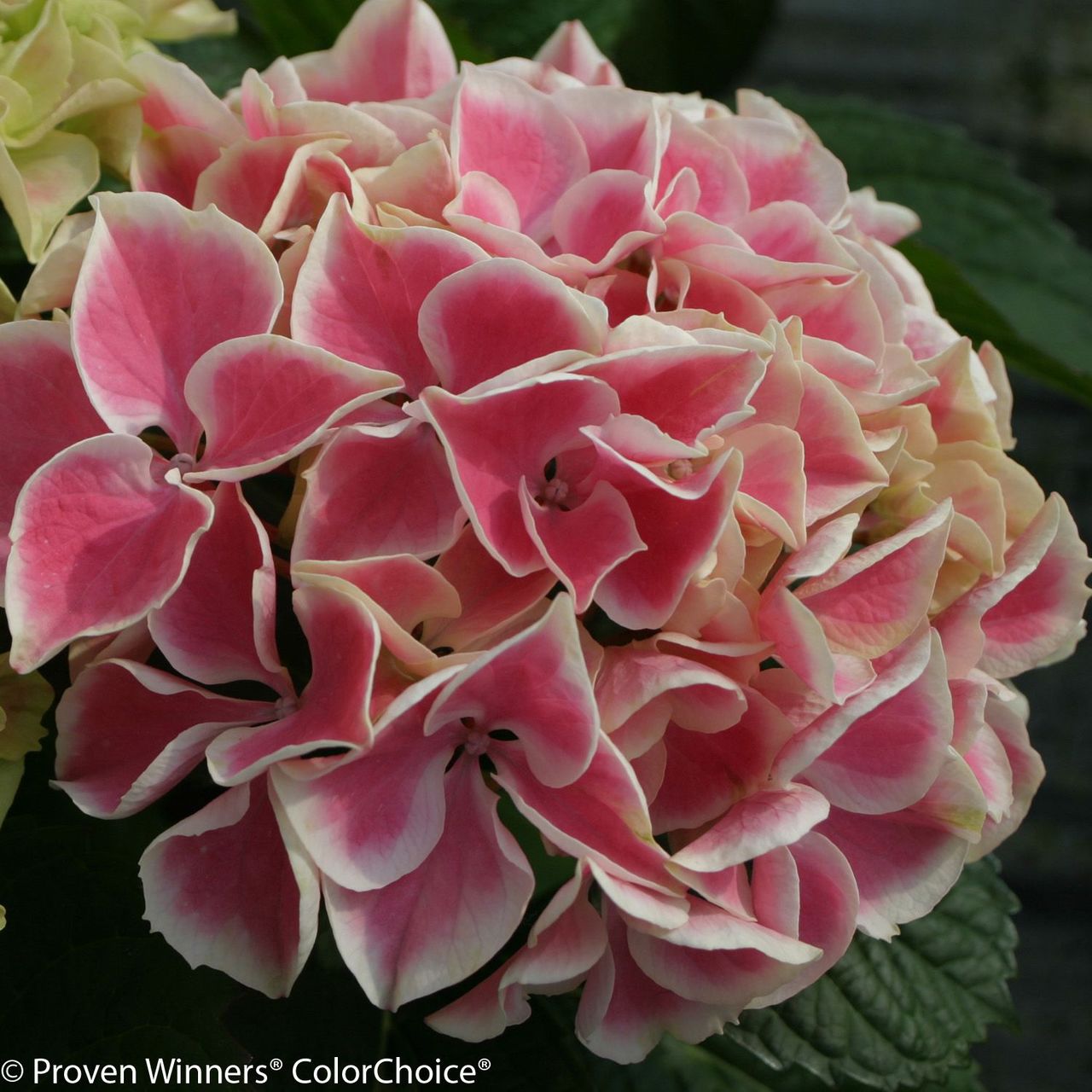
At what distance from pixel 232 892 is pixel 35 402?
0.14 m

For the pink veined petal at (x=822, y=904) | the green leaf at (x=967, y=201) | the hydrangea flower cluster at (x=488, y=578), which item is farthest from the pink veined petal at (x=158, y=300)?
the green leaf at (x=967, y=201)

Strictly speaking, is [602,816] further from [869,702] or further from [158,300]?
[158,300]

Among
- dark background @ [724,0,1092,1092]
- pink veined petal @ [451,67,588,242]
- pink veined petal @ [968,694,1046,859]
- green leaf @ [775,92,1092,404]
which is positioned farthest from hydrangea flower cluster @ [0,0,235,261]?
dark background @ [724,0,1092,1092]

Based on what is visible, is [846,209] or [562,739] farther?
[846,209]

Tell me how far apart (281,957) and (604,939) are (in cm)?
9

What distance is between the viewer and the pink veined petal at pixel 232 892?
325 mm

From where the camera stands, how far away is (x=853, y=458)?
35 centimetres

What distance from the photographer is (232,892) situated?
0.33 m

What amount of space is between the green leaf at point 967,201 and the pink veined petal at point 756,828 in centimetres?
48

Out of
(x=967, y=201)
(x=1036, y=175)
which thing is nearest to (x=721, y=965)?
(x=967, y=201)

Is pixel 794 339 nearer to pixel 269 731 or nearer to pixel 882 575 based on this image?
pixel 882 575

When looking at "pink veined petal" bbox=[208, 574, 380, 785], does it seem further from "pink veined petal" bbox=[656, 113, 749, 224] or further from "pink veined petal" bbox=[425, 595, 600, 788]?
"pink veined petal" bbox=[656, 113, 749, 224]

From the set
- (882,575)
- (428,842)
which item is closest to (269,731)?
(428,842)

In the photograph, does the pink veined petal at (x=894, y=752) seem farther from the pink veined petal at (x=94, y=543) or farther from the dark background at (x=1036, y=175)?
the dark background at (x=1036, y=175)
